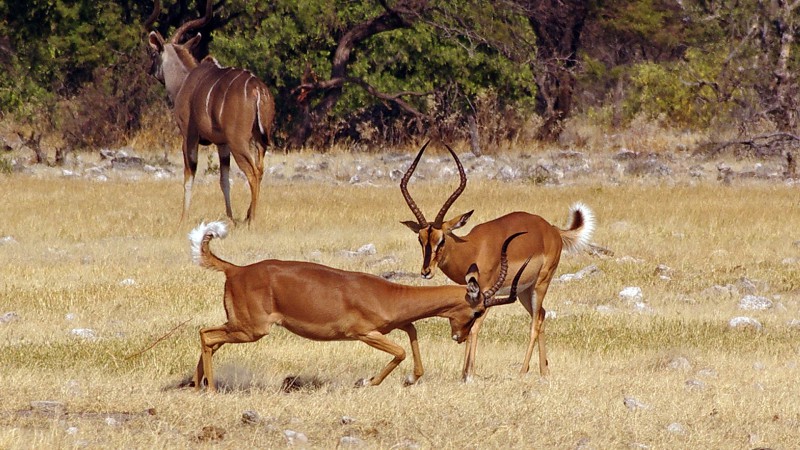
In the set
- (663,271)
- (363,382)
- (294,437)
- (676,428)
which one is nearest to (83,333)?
(363,382)

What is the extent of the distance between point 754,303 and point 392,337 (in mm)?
3309

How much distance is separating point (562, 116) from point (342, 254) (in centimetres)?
1668

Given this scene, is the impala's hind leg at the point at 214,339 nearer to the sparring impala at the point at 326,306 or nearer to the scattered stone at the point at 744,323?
the sparring impala at the point at 326,306

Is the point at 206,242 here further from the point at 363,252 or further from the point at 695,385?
the point at 363,252

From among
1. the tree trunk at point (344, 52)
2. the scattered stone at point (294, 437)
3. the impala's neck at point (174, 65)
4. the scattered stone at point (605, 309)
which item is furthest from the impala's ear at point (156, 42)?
the scattered stone at point (294, 437)

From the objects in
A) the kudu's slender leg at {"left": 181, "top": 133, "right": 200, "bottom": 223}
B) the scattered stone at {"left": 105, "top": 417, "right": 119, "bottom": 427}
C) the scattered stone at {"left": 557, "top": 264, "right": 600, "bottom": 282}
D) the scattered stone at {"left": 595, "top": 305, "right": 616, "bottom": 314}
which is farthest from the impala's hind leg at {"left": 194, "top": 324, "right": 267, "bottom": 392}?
the kudu's slender leg at {"left": 181, "top": 133, "right": 200, "bottom": 223}

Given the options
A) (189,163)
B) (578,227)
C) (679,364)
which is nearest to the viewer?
(679,364)

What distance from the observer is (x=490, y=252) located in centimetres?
927

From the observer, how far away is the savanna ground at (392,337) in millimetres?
6930

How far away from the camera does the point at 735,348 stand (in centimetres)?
980

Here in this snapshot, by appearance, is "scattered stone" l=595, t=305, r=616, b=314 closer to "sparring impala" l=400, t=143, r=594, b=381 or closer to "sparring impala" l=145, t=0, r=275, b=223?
"sparring impala" l=400, t=143, r=594, b=381

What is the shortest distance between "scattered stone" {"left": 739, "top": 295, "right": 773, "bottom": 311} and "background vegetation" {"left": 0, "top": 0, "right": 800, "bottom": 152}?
13.6 metres

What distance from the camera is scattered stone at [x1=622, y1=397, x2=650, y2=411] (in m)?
7.51

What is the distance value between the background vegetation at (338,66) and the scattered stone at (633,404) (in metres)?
18.1
